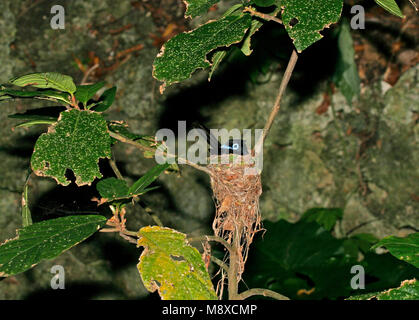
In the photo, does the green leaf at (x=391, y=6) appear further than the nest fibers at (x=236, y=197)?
No

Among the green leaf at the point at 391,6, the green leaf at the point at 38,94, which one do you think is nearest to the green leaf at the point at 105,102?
the green leaf at the point at 38,94

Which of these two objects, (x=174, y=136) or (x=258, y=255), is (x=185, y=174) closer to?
(x=174, y=136)

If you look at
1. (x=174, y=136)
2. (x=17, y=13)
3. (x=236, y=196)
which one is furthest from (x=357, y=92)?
(x=17, y=13)

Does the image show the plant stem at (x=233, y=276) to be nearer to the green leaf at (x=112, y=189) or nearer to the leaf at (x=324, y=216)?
the green leaf at (x=112, y=189)

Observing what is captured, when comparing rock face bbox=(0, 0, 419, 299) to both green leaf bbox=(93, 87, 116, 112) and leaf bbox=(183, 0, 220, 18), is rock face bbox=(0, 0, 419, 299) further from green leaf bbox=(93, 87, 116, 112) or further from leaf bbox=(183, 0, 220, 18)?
leaf bbox=(183, 0, 220, 18)

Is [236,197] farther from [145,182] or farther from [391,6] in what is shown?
[391,6]

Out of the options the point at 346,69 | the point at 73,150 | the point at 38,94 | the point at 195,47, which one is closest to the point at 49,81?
the point at 38,94
